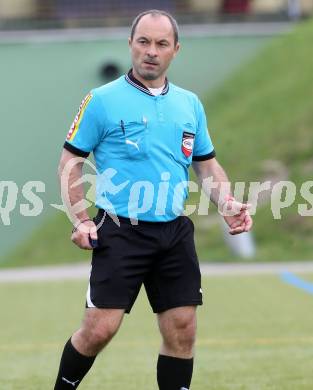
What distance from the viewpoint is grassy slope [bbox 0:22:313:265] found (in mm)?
20141

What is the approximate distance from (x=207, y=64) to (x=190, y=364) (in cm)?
1760

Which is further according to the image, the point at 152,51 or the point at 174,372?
the point at 174,372

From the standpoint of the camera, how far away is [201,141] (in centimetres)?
677

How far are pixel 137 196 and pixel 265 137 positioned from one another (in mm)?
16544


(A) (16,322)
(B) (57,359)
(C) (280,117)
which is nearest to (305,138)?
(C) (280,117)

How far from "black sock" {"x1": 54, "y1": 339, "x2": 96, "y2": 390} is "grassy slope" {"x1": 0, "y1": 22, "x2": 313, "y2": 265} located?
1276 cm

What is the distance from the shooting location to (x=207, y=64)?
23953 mm

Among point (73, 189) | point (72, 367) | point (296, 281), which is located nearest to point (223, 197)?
point (73, 189)

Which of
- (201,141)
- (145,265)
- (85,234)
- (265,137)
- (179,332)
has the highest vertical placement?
(265,137)

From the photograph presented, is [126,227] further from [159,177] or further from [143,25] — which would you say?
[143,25]

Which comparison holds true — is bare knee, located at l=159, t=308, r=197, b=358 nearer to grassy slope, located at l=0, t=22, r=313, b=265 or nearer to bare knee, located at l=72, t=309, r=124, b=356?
bare knee, located at l=72, t=309, r=124, b=356

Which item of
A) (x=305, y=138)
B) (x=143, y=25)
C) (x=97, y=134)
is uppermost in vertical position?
(x=305, y=138)

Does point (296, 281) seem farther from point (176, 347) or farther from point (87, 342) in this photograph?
point (87, 342)

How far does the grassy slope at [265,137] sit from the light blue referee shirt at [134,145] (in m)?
12.8
